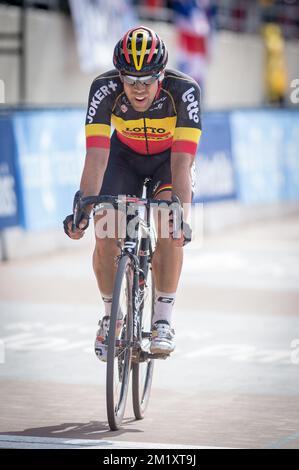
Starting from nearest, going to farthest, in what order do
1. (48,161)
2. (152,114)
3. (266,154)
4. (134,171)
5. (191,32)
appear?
(152,114) → (134,171) → (48,161) → (266,154) → (191,32)

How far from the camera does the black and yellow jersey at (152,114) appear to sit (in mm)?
7215

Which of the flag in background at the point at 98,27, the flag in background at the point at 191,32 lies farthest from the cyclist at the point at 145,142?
the flag in background at the point at 191,32

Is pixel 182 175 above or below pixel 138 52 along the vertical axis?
below

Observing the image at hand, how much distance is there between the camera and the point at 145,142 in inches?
295

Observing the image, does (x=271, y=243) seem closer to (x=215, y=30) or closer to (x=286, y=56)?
(x=215, y=30)

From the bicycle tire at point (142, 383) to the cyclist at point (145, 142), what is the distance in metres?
0.22

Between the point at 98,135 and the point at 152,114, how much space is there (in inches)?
14.0

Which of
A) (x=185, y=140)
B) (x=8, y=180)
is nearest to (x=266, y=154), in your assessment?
(x=8, y=180)

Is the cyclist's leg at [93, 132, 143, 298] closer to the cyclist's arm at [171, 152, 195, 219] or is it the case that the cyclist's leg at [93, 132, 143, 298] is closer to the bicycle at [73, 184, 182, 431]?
the bicycle at [73, 184, 182, 431]

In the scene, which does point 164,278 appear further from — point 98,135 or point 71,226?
point 98,135

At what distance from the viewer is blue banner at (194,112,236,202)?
1831 cm

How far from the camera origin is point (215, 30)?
26.8 metres
